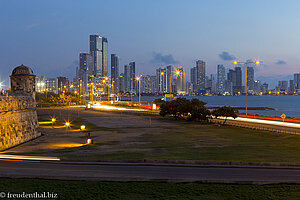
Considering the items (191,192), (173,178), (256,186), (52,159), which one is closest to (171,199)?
(191,192)

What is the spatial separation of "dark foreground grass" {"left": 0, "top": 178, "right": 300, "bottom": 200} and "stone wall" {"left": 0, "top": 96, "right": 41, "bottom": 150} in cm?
1461

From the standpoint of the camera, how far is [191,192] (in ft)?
47.3

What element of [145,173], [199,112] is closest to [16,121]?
[145,173]

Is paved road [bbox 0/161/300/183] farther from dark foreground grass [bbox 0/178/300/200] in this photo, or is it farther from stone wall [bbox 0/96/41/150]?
stone wall [bbox 0/96/41/150]

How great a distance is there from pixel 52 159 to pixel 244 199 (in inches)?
575

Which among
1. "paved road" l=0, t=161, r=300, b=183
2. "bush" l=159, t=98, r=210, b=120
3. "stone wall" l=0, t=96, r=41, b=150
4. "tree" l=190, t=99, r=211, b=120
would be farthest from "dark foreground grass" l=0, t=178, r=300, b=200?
"bush" l=159, t=98, r=210, b=120

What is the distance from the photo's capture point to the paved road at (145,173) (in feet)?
54.1

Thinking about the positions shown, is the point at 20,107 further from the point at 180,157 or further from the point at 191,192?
the point at 191,192

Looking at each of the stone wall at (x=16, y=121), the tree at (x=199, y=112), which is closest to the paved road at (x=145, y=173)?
the stone wall at (x=16, y=121)

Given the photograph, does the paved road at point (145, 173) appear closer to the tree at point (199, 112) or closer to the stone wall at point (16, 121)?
the stone wall at point (16, 121)

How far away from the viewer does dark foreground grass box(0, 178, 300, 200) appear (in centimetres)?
1397

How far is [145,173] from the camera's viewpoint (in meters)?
18.1

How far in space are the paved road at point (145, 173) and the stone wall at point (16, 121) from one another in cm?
975

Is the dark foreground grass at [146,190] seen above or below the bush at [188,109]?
below
